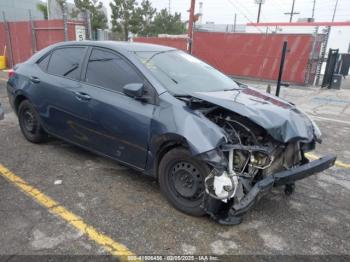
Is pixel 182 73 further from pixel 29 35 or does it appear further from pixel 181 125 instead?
pixel 29 35

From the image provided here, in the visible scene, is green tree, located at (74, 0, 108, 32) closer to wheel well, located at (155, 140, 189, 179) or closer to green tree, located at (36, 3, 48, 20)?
green tree, located at (36, 3, 48, 20)

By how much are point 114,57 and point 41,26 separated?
11.3 m

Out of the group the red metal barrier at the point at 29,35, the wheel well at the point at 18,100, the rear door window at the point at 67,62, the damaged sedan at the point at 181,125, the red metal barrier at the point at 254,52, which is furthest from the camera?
the red metal barrier at the point at 254,52

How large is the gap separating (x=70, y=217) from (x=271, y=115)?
2197mm

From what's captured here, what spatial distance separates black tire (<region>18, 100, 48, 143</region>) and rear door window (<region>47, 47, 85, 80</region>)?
0.71m

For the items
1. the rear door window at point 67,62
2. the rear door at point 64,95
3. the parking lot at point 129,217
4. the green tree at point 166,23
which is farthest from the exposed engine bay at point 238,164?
the green tree at point 166,23

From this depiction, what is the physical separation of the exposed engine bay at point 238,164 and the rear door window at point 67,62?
5.94 feet

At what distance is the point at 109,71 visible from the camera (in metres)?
3.73

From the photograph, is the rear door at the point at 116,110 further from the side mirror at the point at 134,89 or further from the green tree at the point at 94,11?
the green tree at the point at 94,11

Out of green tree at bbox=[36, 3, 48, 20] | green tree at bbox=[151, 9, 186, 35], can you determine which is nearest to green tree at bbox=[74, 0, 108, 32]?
green tree at bbox=[36, 3, 48, 20]

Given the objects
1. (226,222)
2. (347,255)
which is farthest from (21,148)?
(347,255)

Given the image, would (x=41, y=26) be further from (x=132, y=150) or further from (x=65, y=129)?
(x=132, y=150)

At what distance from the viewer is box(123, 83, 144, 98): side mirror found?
322 centimetres

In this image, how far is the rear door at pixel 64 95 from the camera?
12.8 ft
